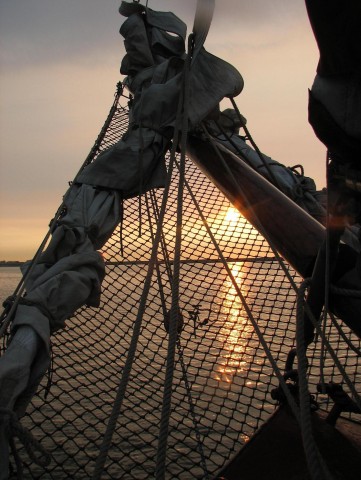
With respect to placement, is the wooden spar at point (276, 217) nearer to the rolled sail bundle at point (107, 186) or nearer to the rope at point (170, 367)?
the rolled sail bundle at point (107, 186)

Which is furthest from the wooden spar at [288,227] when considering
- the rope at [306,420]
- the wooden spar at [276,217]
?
the rope at [306,420]

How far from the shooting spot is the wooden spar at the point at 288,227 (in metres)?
2.00

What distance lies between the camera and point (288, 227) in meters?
2.58

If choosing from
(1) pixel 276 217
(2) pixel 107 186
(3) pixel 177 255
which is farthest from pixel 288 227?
(2) pixel 107 186

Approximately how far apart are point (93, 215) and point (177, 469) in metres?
3.49

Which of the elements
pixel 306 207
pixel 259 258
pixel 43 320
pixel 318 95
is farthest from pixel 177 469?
pixel 318 95

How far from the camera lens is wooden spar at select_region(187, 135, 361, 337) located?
6.57ft

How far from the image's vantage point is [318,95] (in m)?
1.43

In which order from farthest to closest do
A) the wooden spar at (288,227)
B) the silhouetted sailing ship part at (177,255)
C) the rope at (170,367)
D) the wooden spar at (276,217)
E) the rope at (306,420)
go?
the wooden spar at (276,217) < the wooden spar at (288,227) < the silhouetted sailing ship part at (177,255) < the rope at (170,367) < the rope at (306,420)

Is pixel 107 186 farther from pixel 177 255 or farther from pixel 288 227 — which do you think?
pixel 177 255

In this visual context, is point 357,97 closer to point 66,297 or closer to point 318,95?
point 318,95

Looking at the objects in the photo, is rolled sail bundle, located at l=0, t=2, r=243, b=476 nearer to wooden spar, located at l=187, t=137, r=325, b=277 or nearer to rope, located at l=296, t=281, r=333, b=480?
wooden spar, located at l=187, t=137, r=325, b=277

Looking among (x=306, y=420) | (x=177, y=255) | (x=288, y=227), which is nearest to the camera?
(x=306, y=420)

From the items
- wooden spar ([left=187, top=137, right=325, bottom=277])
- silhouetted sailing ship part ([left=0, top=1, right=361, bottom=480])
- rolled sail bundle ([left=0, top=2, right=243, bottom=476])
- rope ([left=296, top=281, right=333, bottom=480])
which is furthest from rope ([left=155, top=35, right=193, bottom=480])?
wooden spar ([left=187, top=137, right=325, bottom=277])
